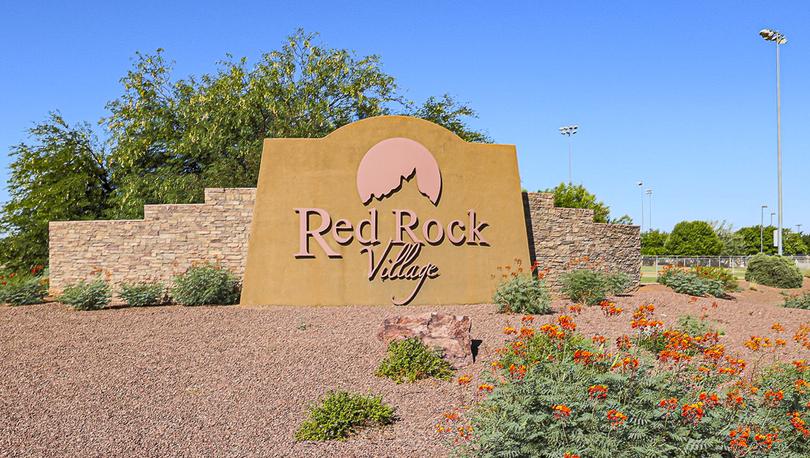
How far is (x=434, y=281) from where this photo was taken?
1708 cm

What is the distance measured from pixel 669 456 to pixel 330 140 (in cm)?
1309

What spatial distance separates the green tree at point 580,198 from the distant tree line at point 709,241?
24.3m

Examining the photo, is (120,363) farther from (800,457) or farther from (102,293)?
(800,457)

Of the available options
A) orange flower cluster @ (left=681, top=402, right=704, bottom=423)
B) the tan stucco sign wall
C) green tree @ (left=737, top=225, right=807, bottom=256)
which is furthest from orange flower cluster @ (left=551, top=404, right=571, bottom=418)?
green tree @ (left=737, top=225, right=807, bottom=256)

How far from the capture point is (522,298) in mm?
14047

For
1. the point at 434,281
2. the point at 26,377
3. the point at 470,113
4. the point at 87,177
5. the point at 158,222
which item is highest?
the point at 470,113

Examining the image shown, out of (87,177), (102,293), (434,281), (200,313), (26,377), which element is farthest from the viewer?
(87,177)

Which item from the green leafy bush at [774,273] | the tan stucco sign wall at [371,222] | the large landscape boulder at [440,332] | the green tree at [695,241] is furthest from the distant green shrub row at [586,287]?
the green tree at [695,241]

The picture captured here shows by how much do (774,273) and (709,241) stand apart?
27.6 m

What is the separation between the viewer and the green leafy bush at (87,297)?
1566cm

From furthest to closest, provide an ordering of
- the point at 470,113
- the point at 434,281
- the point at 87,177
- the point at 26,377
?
the point at 470,113 → the point at 87,177 → the point at 434,281 → the point at 26,377

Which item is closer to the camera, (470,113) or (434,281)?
(434,281)

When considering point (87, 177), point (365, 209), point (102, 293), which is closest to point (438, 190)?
point (365, 209)

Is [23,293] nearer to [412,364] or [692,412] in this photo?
[412,364]
